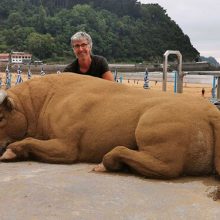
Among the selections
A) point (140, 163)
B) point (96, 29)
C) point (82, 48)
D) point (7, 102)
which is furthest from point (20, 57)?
point (140, 163)

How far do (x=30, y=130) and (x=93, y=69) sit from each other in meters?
1.79

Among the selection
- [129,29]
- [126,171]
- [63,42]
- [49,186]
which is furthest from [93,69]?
[129,29]

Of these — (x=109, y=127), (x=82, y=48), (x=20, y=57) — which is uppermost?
(x=82, y=48)

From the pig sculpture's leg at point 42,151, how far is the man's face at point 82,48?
72.4 inches

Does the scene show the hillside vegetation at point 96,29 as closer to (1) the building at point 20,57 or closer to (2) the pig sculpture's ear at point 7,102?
(1) the building at point 20,57

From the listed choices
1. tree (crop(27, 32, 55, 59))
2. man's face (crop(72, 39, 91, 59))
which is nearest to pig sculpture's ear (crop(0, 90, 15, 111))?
man's face (crop(72, 39, 91, 59))

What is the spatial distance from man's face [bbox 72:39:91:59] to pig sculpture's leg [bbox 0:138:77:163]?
1.84 m

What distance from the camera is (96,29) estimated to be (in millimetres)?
125312

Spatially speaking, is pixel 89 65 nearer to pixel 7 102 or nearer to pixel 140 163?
pixel 7 102

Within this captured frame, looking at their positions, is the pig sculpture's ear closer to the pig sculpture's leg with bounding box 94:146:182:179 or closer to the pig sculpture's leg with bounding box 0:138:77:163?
the pig sculpture's leg with bounding box 0:138:77:163

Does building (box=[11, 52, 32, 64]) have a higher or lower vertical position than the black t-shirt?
Result: lower

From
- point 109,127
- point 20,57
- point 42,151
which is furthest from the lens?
point 20,57

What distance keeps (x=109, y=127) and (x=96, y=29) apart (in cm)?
12208

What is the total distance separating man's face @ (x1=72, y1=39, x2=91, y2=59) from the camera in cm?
668
